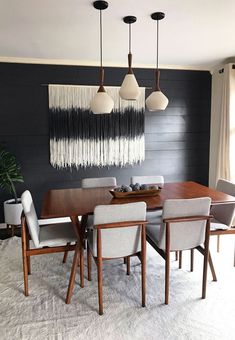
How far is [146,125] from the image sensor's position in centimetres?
434

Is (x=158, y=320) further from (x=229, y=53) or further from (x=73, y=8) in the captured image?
(x=229, y=53)

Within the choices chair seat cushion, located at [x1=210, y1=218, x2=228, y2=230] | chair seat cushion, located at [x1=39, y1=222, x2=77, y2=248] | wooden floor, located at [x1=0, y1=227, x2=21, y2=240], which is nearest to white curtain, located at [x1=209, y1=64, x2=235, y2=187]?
chair seat cushion, located at [x1=210, y1=218, x2=228, y2=230]

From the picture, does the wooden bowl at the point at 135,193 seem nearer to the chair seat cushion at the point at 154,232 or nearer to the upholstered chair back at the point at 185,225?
the chair seat cushion at the point at 154,232

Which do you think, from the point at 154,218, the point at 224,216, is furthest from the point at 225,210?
the point at 154,218

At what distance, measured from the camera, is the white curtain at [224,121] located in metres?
3.92

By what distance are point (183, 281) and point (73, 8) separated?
254cm

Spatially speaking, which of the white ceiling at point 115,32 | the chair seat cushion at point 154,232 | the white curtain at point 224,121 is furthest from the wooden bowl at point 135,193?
the white curtain at point 224,121

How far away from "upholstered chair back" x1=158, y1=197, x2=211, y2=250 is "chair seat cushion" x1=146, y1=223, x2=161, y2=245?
9cm

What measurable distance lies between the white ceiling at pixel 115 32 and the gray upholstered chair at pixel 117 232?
1593mm

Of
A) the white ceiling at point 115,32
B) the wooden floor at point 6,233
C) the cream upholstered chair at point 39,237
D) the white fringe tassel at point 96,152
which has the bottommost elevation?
the wooden floor at point 6,233

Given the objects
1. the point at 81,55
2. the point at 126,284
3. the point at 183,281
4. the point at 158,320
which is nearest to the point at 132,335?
the point at 158,320

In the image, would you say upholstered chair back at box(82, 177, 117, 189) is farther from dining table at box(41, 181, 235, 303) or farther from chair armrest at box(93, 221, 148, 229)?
chair armrest at box(93, 221, 148, 229)

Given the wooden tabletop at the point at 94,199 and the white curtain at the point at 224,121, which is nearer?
the wooden tabletop at the point at 94,199

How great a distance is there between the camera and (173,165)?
4.53 metres
